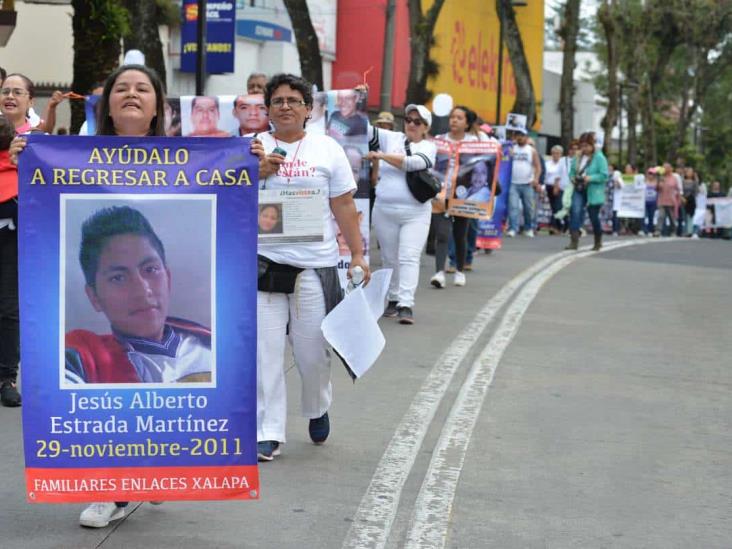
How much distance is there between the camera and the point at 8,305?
8.25 meters

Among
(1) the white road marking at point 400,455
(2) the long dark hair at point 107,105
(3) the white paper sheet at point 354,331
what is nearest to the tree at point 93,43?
(1) the white road marking at point 400,455

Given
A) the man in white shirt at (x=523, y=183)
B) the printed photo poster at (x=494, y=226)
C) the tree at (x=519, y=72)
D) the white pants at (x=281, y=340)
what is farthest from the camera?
the tree at (x=519, y=72)

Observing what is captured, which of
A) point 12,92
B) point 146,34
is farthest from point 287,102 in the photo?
point 146,34

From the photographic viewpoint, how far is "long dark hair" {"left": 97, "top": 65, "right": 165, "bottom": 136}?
18.4ft

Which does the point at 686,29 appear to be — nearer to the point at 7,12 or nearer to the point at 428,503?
the point at 7,12

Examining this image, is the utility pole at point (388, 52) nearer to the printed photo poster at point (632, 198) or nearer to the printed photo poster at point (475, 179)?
the printed photo poster at point (632, 198)

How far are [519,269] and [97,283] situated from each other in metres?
13.2

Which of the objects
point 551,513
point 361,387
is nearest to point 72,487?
point 551,513

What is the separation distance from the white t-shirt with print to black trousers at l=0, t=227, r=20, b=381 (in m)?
2.14

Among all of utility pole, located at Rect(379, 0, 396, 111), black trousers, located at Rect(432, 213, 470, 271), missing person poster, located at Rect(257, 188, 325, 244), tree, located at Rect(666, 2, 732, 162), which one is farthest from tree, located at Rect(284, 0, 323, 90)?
tree, located at Rect(666, 2, 732, 162)

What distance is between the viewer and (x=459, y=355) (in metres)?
10.3

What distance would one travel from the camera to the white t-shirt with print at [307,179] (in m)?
6.68

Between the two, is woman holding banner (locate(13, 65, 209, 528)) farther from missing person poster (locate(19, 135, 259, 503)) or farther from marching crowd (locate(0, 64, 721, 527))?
missing person poster (locate(19, 135, 259, 503))

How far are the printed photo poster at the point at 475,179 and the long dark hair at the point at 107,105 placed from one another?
998 cm
